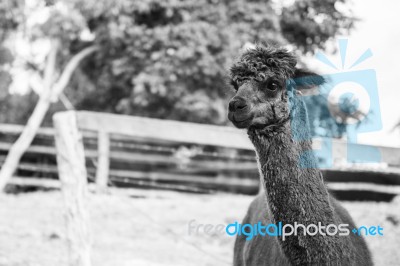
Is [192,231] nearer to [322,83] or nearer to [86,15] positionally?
[322,83]

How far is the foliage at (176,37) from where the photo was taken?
12.6 meters

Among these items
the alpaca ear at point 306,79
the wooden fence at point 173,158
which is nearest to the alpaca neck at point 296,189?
the alpaca ear at point 306,79

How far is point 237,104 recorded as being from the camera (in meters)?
2.61

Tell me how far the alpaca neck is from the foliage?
367 inches

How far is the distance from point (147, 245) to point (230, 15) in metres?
9.27

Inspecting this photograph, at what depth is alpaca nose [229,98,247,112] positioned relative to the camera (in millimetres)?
2611

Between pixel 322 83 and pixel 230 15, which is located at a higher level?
pixel 230 15

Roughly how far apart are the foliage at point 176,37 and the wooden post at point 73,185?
815 centimetres

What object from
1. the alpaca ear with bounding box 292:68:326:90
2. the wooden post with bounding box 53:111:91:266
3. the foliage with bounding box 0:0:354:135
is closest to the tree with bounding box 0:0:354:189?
the foliage with bounding box 0:0:354:135

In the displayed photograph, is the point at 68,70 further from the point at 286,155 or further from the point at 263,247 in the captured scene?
the point at 286,155

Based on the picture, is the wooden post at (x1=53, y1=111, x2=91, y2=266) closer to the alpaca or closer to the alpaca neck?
the alpaca

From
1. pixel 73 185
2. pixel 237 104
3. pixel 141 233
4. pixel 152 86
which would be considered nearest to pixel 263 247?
pixel 237 104

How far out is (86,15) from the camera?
533 inches

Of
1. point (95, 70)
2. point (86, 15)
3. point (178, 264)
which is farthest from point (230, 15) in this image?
point (178, 264)
